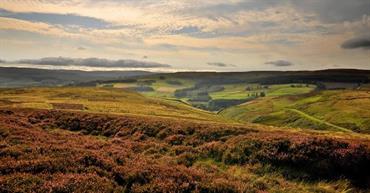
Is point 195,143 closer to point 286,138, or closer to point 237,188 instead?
point 286,138

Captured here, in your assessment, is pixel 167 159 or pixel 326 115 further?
pixel 326 115

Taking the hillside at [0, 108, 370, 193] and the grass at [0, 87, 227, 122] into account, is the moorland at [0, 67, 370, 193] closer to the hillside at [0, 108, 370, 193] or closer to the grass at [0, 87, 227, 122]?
the hillside at [0, 108, 370, 193]

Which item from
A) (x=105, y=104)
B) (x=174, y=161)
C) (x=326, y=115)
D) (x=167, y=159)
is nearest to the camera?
(x=174, y=161)

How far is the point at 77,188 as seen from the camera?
14.1m

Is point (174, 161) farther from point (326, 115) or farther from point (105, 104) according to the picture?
point (326, 115)

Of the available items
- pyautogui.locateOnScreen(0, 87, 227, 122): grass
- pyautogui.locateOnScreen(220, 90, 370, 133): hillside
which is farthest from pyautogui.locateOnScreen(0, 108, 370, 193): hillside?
pyautogui.locateOnScreen(220, 90, 370, 133): hillside

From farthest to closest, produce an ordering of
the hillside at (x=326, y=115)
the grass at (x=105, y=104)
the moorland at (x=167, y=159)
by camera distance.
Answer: the hillside at (x=326, y=115) < the grass at (x=105, y=104) < the moorland at (x=167, y=159)

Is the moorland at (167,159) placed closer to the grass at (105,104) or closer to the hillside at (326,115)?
the grass at (105,104)

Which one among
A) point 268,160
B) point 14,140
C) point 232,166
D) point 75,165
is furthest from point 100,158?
point 268,160

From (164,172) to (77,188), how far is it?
5.01 metres

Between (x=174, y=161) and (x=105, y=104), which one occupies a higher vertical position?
(x=174, y=161)

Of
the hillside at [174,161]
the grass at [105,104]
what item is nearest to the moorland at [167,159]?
the hillside at [174,161]

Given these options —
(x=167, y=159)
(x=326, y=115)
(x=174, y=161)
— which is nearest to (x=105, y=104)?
(x=167, y=159)

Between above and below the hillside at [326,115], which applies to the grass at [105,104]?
above
